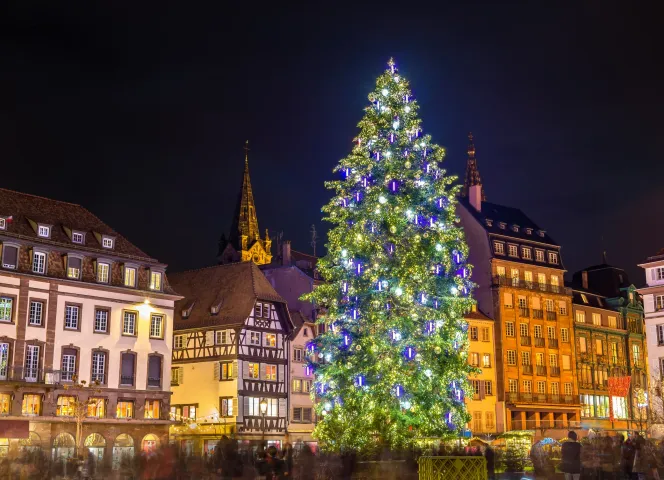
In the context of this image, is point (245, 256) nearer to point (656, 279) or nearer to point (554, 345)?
point (554, 345)

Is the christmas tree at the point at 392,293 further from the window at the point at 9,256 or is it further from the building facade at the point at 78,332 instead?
the window at the point at 9,256

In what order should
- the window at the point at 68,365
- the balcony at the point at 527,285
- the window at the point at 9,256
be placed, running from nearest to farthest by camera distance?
1. the window at the point at 9,256
2. the window at the point at 68,365
3. the balcony at the point at 527,285

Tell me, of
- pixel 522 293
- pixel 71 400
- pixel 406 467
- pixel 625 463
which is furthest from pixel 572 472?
pixel 522 293

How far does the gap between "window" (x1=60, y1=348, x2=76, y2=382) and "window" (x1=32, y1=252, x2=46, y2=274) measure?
15.9ft

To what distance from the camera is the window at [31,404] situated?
2009 inches

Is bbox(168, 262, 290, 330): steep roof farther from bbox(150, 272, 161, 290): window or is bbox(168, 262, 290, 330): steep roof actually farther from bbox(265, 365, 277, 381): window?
bbox(150, 272, 161, 290): window

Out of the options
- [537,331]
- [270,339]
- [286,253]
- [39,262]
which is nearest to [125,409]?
[39,262]

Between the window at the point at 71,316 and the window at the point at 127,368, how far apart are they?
3.60 meters

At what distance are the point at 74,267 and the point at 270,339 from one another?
17721 millimetres

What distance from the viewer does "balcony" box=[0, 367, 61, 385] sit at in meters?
50.1

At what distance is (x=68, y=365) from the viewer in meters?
53.1

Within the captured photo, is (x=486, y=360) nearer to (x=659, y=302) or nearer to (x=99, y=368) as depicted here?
(x=659, y=302)

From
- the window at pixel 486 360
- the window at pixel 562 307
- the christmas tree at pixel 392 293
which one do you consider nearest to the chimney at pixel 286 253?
the window at pixel 486 360

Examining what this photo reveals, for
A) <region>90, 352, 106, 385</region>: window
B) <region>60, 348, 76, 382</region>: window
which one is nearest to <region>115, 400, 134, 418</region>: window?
<region>90, 352, 106, 385</region>: window
